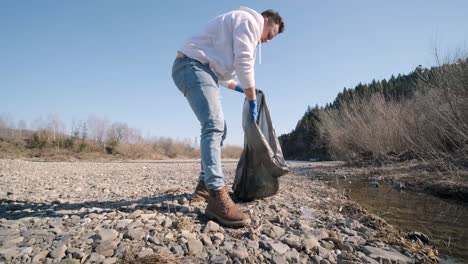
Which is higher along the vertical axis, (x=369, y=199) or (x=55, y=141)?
(x=55, y=141)

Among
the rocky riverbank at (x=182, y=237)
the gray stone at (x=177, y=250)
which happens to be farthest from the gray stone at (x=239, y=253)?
the gray stone at (x=177, y=250)

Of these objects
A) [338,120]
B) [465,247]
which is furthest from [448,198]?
[338,120]

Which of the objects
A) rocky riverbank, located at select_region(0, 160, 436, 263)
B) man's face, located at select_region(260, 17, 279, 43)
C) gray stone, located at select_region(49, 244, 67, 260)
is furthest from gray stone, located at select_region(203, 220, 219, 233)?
man's face, located at select_region(260, 17, 279, 43)

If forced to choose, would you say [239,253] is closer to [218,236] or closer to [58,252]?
[218,236]

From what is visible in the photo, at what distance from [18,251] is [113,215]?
2.88 ft

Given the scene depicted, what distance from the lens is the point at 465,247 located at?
2.96 metres

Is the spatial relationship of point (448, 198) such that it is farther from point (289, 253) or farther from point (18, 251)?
point (18, 251)

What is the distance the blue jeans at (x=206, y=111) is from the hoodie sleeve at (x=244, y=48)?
30 cm

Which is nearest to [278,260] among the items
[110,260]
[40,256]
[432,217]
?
[110,260]

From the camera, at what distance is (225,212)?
8.82ft

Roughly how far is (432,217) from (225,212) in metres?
3.36

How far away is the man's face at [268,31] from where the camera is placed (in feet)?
10.1

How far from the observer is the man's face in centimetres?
307

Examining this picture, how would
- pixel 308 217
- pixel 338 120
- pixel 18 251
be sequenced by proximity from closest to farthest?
pixel 18 251
pixel 308 217
pixel 338 120
